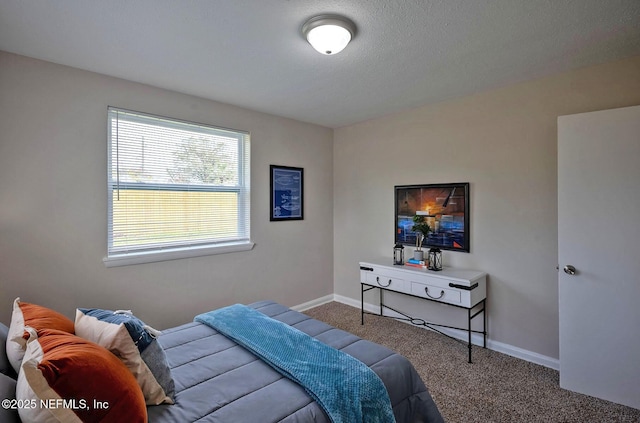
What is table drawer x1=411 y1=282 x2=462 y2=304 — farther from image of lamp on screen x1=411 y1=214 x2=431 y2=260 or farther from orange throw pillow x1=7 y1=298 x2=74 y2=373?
orange throw pillow x1=7 y1=298 x2=74 y2=373

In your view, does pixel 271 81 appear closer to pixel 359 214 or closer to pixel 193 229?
pixel 193 229

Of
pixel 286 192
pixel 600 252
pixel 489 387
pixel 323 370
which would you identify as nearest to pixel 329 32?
pixel 323 370

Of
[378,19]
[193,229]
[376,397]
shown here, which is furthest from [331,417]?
[193,229]

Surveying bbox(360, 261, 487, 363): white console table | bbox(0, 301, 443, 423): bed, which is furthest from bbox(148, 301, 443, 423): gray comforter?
bbox(360, 261, 487, 363): white console table

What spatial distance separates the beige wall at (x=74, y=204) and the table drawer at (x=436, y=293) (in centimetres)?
185

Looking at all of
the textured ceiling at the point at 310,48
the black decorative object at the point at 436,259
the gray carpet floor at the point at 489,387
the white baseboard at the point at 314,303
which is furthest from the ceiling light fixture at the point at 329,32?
the white baseboard at the point at 314,303

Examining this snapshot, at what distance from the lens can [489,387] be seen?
2.38 metres

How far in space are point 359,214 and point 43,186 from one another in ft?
10.4

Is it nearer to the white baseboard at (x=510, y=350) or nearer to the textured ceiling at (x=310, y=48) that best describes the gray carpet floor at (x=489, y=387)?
the white baseboard at (x=510, y=350)

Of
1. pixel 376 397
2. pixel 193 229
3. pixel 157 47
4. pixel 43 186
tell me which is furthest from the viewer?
pixel 193 229

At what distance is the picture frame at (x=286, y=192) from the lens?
3795 millimetres

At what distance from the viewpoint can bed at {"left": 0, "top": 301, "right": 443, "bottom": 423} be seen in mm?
1329

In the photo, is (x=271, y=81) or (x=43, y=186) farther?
(x=271, y=81)

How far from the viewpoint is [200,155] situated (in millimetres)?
3221
